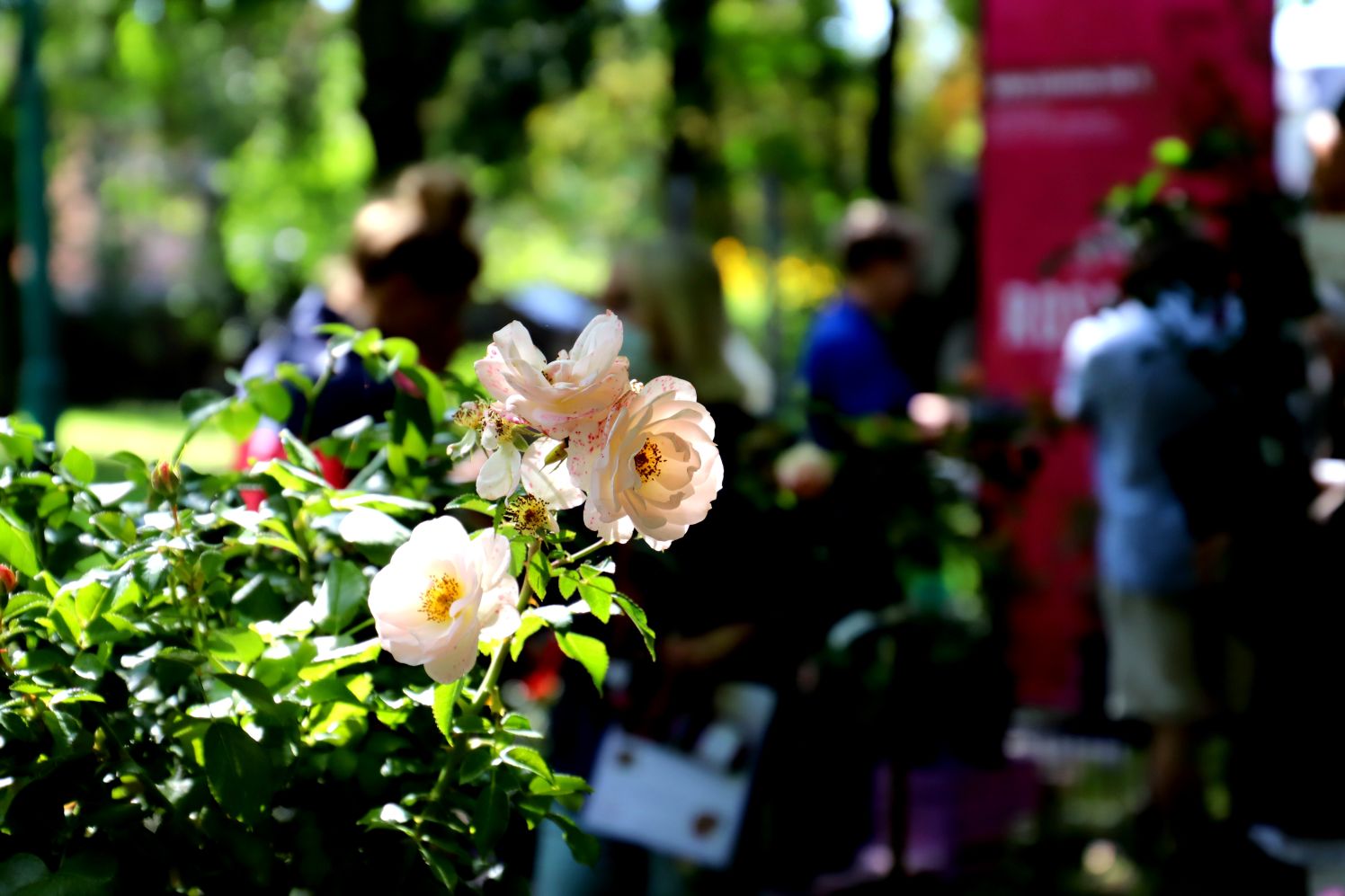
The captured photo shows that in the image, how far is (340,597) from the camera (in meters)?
1.42

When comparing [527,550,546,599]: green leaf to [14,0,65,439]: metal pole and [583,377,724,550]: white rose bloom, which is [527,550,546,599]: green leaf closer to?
[583,377,724,550]: white rose bloom

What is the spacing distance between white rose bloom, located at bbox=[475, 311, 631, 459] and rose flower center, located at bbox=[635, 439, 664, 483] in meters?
0.04

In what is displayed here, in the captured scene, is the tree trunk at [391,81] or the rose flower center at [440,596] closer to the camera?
the rose flower center at [440,596]

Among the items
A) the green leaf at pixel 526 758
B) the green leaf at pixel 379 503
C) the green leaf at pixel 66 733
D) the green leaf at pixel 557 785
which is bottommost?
the green leaf at pixel 557 785

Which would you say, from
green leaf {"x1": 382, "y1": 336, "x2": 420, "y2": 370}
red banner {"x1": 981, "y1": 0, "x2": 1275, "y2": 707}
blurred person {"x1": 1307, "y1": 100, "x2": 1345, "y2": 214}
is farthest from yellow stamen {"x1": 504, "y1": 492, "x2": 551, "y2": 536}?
red banner {"x1": 981, "y1": 0, "x2": 1275, "y2": 707}

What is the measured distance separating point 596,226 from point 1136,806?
3793cm

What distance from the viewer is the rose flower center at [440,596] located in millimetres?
1222

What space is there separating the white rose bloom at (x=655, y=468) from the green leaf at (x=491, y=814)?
23 cm

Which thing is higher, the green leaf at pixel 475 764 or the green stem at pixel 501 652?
the green stem at pixel 501 652

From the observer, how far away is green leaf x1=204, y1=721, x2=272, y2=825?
49.7 inches

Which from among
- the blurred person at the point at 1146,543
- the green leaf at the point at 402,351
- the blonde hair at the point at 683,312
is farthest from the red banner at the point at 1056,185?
the green leaf at the point at 402,351

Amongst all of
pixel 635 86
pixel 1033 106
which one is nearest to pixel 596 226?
pixel 635 86

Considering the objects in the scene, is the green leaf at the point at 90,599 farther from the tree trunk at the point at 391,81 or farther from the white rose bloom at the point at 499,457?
the tree trunk at the point at 391,81

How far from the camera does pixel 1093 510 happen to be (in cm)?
529
